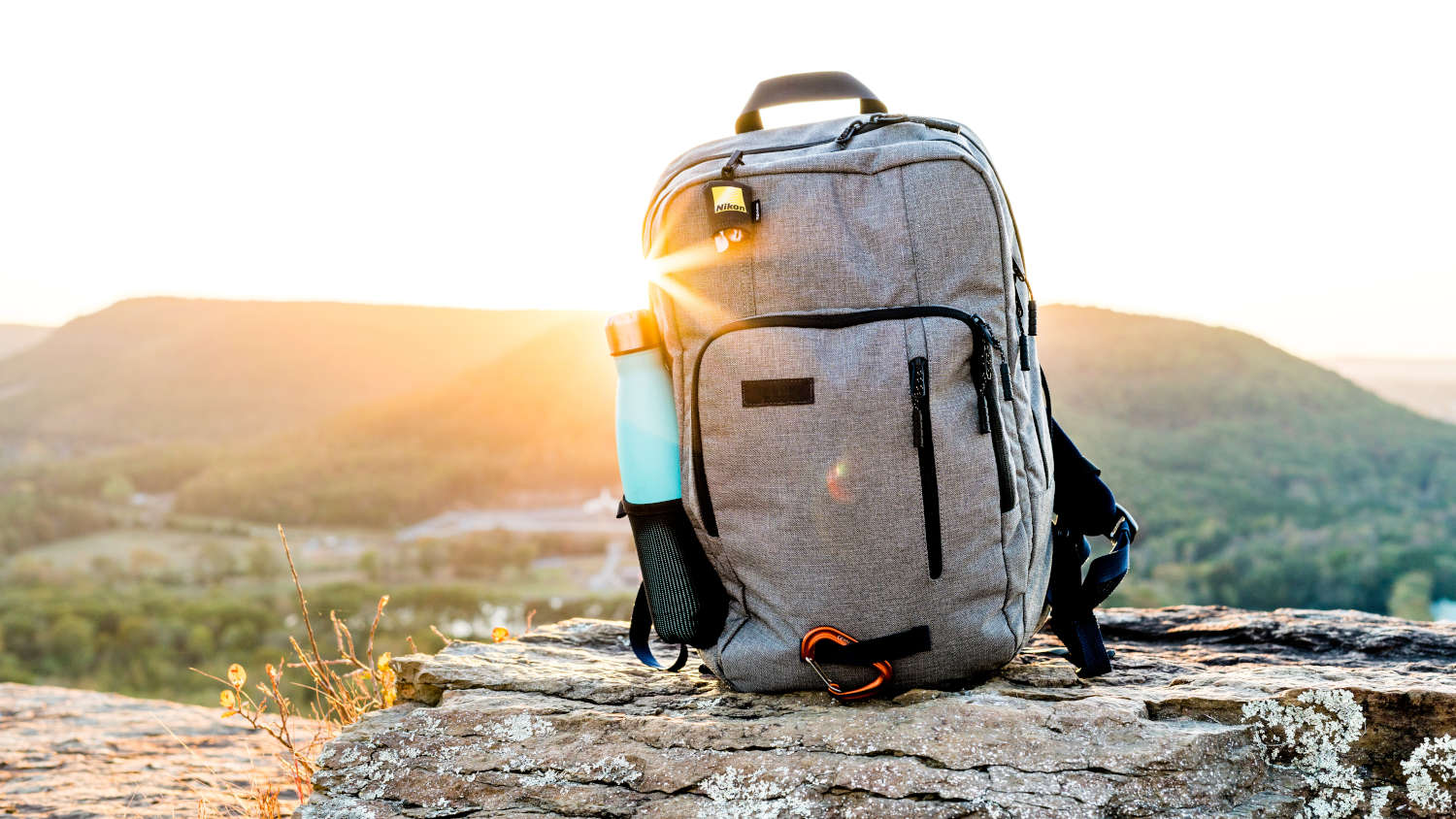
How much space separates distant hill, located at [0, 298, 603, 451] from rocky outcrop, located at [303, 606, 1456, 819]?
21.8 meters

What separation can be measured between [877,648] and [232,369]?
30400mm

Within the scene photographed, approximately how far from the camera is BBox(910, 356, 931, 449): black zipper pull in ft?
5.55

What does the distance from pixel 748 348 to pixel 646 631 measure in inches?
32.9

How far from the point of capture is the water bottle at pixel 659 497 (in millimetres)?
1939

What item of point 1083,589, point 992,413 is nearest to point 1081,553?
point 1083,589

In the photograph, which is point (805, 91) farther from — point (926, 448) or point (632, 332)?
point (926, 448)

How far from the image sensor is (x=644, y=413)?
6.43ft

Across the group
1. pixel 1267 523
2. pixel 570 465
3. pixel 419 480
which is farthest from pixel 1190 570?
pixel 419 480

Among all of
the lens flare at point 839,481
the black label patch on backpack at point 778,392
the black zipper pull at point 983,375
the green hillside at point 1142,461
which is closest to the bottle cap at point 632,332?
the black label patch on backpack at point 778,392

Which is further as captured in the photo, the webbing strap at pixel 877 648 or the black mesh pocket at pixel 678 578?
the black mesh pocket at pixel 678 578

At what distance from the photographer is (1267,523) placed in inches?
809

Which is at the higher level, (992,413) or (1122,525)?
(992,413)

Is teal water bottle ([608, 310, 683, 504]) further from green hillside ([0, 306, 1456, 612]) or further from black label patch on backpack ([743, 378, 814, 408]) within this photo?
green hillside ([0, 306, 1456, 612])

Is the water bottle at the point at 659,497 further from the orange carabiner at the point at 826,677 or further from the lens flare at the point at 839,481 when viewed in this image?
the lens flare at the point at 839,481
